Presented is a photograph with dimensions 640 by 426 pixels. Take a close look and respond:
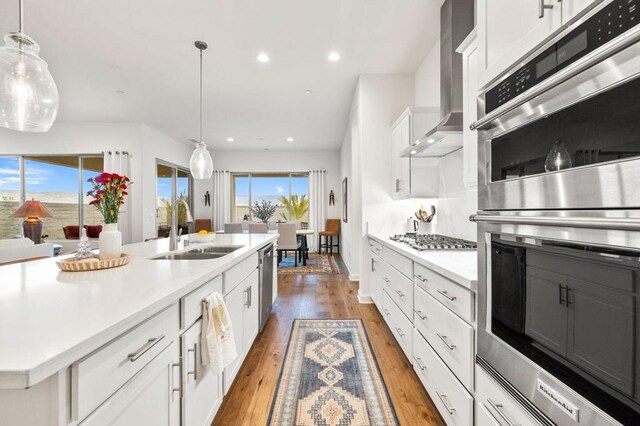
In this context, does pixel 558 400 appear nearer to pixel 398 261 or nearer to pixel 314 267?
pixel 398 261

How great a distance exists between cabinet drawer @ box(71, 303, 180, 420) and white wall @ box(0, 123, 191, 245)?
577 centimetres

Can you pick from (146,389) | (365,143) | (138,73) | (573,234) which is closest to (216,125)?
(138,73)

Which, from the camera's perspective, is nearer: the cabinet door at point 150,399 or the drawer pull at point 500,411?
the cabinet door at point 150,399

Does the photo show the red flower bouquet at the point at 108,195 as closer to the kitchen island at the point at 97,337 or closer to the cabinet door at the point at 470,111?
the kitchen island at the point at 97,337

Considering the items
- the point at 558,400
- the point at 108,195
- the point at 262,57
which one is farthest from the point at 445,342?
the point at 262,57

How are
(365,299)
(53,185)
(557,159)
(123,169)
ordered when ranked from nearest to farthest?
(557,159) → (365,299) → (123,169) → (53,185)

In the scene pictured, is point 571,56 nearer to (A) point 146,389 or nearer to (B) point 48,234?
(A) point 146,389

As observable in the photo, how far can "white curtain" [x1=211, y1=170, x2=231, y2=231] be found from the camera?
8281 mm

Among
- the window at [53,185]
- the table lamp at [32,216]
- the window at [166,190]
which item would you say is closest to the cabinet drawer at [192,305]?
the table lamp at [32,216]

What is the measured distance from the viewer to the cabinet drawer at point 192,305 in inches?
45.4

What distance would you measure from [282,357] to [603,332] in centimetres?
208

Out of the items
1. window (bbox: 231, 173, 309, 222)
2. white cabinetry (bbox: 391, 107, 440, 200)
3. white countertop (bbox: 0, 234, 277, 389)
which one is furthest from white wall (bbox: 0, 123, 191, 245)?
white cabinetry (bbox: 391, 107, 440, 200)

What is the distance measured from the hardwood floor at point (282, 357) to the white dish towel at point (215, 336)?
1.79ft

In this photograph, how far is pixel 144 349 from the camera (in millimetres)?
878
